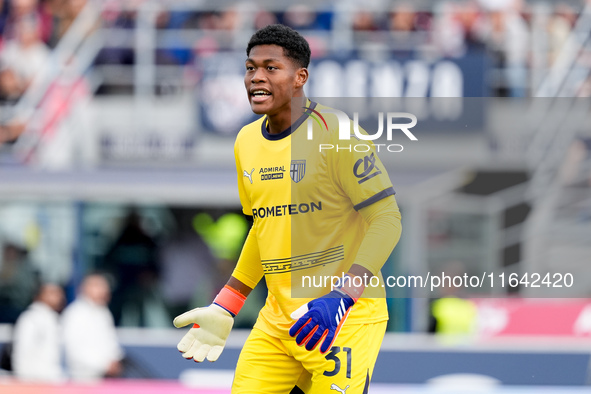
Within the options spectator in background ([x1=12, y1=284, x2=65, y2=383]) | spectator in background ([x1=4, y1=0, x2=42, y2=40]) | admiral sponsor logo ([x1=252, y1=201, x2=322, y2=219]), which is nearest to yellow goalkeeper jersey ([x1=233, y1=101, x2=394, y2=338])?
admiral sponsor logo ([x1=252, y1=201, x2=322, y2=219])

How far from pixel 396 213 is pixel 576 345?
20.5ft

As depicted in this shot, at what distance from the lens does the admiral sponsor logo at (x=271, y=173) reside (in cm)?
375

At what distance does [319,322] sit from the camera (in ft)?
10.8

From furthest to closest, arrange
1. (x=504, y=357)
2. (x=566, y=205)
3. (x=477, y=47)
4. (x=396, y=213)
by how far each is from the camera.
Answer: (x=477, y=47)
(x=566, y=205)
(x=504, y=357)
(x=396, y=213)

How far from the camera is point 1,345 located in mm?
9242

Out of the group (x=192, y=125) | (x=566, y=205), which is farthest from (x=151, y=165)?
(x=566, y=205)

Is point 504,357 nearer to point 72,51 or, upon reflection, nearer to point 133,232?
point 133,232

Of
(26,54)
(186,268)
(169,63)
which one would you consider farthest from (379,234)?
(26,54)

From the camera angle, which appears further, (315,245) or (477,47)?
(477,47)

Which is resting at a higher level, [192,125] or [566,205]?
[192,125]

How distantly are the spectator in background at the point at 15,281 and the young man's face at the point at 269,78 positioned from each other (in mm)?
7449

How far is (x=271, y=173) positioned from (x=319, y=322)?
783 mm

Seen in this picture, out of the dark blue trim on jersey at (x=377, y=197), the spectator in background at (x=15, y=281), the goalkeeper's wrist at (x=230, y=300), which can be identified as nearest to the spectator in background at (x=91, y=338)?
the spectator in background at (x=15, y=281)

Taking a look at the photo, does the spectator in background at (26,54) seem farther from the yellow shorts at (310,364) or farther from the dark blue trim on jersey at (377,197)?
the dark blue trim on jersey at (377,197)
